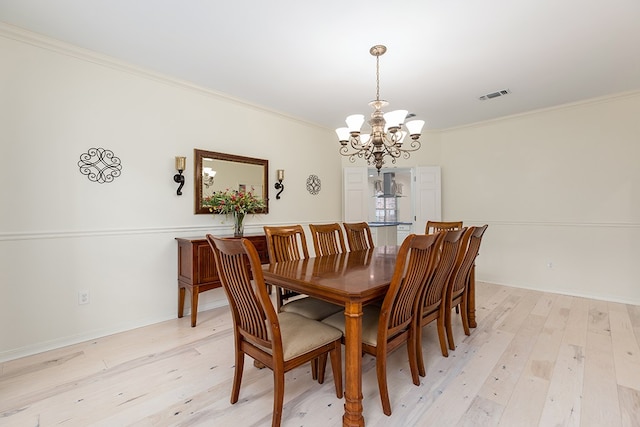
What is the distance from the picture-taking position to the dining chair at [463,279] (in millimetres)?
2352

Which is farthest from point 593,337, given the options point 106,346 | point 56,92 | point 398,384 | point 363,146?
point 56,92

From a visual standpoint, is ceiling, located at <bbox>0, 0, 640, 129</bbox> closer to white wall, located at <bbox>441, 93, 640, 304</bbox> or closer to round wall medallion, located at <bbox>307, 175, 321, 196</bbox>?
white wall, located at <bbox>441, 93, 640, 304</bbox>

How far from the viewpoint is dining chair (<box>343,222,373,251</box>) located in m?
3.21

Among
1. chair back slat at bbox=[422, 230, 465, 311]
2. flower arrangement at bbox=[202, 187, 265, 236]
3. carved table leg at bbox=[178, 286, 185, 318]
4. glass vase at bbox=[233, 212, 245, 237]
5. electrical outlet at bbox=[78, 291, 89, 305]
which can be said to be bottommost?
carved table leg at bbox=[178, 286, 185, 318]

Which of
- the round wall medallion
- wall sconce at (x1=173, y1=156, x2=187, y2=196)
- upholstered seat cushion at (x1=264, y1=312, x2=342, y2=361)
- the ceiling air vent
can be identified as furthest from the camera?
the round wall medallion

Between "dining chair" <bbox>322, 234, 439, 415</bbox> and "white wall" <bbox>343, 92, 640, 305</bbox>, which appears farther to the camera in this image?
"white wall" <bbox>343, 92, 640, 305</bbox>

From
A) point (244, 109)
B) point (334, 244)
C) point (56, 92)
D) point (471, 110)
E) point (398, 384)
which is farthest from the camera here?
point (471, 110)

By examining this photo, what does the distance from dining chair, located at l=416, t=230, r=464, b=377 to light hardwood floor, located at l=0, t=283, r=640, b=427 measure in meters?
0.24

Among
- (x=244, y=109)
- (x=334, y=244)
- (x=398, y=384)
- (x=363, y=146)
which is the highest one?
(x=244, y=109)

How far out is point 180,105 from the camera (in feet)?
10.5

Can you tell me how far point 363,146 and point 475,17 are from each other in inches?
48.2

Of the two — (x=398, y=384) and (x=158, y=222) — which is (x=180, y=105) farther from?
(x=398, y=384)

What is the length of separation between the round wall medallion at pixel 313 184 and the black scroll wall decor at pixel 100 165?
2.52m

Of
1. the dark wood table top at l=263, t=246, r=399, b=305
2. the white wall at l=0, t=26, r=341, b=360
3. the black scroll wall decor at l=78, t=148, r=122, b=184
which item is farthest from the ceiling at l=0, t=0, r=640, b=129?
the dark wood table top at l=263, t=246, r=399, b=305
